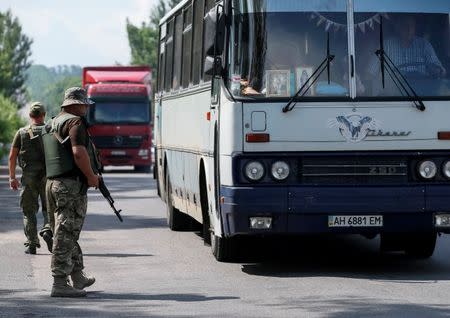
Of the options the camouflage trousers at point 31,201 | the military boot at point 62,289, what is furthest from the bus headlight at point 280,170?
the camouflage trousers at point 31,201

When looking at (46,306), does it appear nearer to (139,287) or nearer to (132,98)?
(139,287)

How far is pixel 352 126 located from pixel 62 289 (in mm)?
3242

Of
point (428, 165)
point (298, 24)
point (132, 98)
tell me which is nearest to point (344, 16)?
point (298, 24)

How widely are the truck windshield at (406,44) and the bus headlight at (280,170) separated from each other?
999mm

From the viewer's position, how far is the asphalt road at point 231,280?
11.3 meters

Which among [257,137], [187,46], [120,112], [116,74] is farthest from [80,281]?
[116,74]

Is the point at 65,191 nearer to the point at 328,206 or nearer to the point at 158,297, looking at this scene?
the point at 158,297

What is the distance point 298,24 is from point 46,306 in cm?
400

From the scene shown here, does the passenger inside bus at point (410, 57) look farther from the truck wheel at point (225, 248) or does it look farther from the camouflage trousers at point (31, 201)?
the camouflage trousers at point (31, 201)

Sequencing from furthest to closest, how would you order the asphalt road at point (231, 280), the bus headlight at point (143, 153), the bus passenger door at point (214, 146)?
the bus headlight at point (143, 153) → the bus passenger door at point (214, 146) → the asphalt road at point (231, 280)

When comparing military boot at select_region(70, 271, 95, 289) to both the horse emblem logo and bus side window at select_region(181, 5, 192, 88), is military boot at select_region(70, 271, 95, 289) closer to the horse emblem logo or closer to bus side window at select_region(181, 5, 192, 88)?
the horse emblem logo

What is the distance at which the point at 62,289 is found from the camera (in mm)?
12211

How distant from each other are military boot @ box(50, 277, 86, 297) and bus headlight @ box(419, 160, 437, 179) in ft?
11.6

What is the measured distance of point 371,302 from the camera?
11.6 meters
